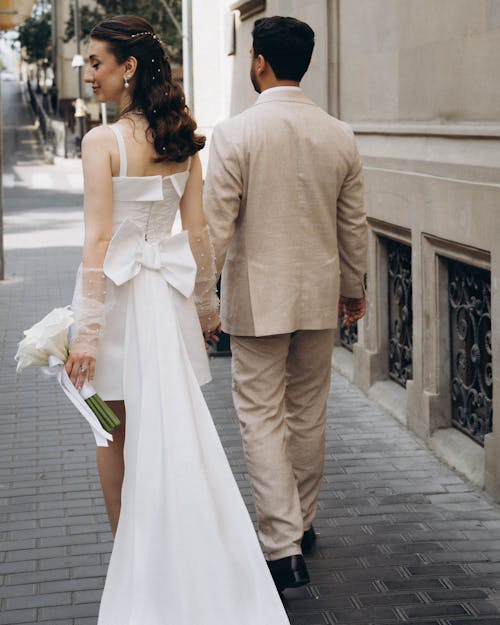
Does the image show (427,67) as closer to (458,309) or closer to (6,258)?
(458,309)

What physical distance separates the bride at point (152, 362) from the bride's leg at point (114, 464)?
0.04 ft

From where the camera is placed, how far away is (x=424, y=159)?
22.8ft

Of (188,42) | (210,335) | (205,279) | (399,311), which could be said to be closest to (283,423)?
(210,335)

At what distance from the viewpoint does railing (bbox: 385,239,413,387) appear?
7637 mm

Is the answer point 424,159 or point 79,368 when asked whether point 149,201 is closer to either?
point 79,368

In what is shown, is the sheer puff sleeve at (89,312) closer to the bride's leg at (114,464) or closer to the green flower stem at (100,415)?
the green flower stem at (100,415)

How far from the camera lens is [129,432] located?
4141 millimetres

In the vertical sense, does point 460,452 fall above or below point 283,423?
below

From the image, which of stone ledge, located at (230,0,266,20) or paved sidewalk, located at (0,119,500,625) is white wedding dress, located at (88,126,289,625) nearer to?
paved sidewalk, located at (0,119,500,625)

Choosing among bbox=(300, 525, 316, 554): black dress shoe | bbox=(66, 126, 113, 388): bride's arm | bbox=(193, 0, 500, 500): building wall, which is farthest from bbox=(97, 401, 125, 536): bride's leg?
bbox=(193, 0, 500, 500): building wall

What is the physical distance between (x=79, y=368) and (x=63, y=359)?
0.08 meters

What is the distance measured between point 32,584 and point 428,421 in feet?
9.15

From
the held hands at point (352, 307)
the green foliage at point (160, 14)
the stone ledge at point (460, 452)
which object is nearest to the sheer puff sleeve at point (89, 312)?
the held hands at point (352, 307)

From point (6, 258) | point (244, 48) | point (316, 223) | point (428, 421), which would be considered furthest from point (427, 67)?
point (6, 258)
